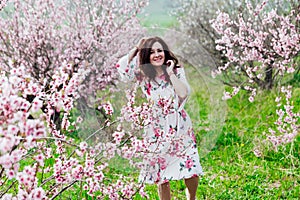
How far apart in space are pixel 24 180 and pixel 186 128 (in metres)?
1.90

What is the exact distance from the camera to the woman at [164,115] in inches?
132

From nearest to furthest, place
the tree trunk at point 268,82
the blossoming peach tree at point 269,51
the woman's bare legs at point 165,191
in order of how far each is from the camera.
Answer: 1. the woman's bare legs at point 165,191
2. the blossoming peach tree at point 269,51
3. the tree trunk at point 268,82

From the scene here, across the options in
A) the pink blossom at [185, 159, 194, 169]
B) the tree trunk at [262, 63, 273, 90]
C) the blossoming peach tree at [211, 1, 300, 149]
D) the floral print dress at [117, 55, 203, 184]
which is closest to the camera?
the floral print dress at [117, 55, 203, 184]

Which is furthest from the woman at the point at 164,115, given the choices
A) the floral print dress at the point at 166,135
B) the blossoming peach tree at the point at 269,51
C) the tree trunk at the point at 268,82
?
the tree trunk at the point at 268,82

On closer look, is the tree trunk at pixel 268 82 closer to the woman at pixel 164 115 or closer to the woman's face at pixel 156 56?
the woman at pixel 164 115

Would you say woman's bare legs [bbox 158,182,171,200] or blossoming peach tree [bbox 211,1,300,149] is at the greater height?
blossoming peach tree [bbox 211,1,300,149]

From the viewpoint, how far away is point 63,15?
7.10 metres

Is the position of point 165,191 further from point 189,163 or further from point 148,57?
point 148,57

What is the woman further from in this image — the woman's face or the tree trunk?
the tree trunk

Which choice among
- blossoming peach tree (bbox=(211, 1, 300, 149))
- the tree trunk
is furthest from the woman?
the tree trunk

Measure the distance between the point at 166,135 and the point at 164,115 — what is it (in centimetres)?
15

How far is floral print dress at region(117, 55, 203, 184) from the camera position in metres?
3.31

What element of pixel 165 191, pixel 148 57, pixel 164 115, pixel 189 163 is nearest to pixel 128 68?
pixel 148 57

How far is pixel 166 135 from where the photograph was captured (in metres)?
3.32
